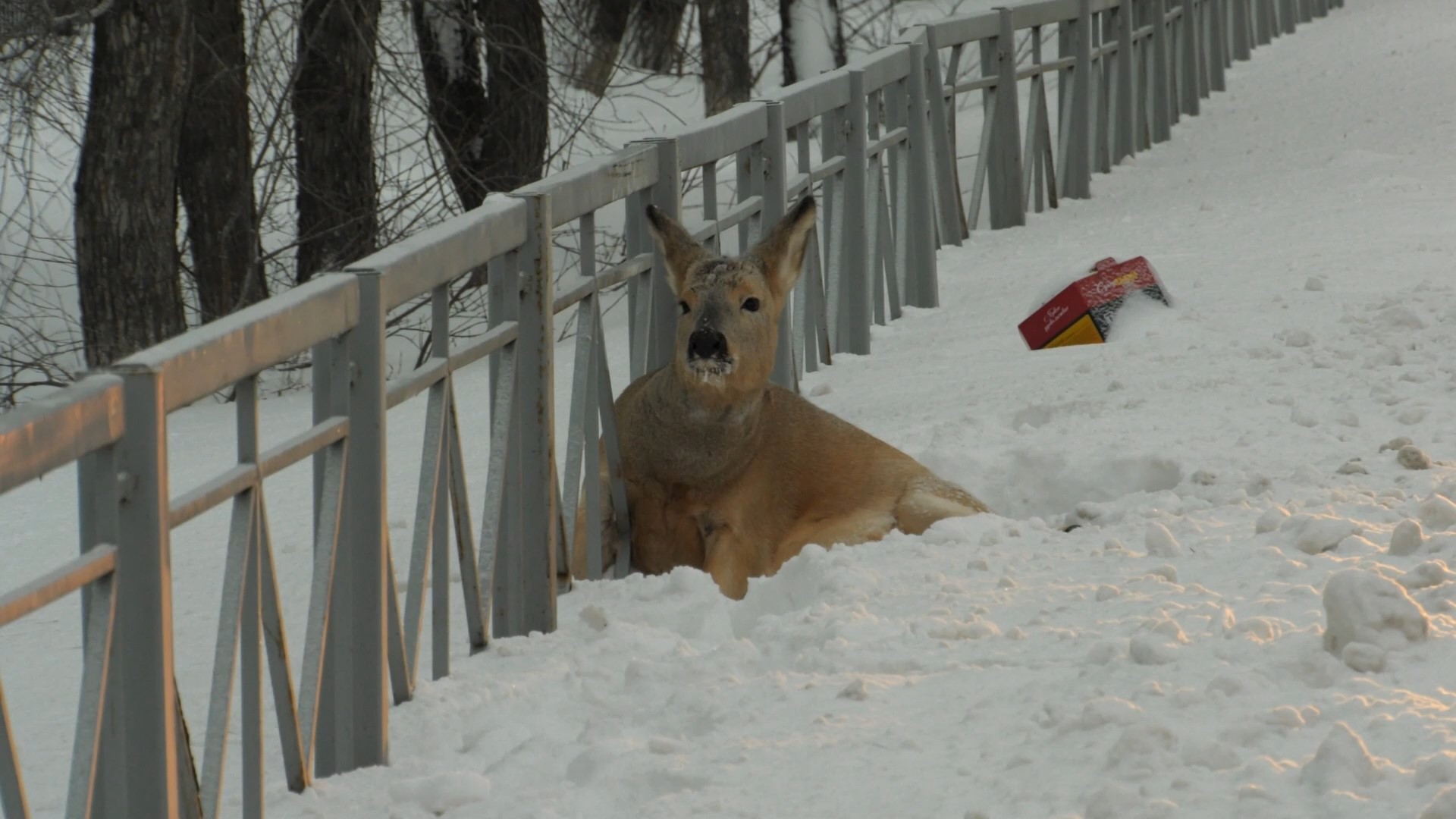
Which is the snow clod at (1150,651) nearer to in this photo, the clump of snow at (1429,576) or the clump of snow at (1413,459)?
the clump of snow at (1429,576)

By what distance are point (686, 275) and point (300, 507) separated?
93.5 inches

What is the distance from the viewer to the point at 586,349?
6406mm

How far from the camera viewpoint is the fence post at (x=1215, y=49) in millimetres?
23156

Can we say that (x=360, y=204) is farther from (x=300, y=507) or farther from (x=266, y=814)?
(x=266, y=814)

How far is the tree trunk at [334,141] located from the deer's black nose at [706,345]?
7.89 meters

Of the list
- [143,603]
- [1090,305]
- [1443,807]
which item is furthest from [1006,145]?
[143,603]

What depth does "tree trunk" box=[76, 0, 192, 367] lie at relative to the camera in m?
11.8

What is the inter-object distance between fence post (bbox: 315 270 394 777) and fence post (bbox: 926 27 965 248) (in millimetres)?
8758

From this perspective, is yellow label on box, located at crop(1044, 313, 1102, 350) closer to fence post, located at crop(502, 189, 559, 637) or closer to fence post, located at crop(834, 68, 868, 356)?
fence post, located at crop(834, 68, 868, 356)

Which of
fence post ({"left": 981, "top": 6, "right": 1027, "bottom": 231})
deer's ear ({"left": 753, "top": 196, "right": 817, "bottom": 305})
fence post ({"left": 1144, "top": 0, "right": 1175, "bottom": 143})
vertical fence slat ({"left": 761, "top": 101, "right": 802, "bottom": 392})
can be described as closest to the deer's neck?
deer's ear ({"left": 753, "top": 196, "right": 817, "bottom": 305})

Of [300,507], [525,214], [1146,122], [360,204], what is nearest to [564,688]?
[525,214]

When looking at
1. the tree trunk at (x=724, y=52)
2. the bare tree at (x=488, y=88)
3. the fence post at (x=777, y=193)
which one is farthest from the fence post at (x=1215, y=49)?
the fence post at (x=777, y=193)

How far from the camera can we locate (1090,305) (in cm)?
997

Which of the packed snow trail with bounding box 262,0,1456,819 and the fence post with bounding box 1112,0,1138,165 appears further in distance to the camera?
the fence post with bounding box 1112,0,1138,165
